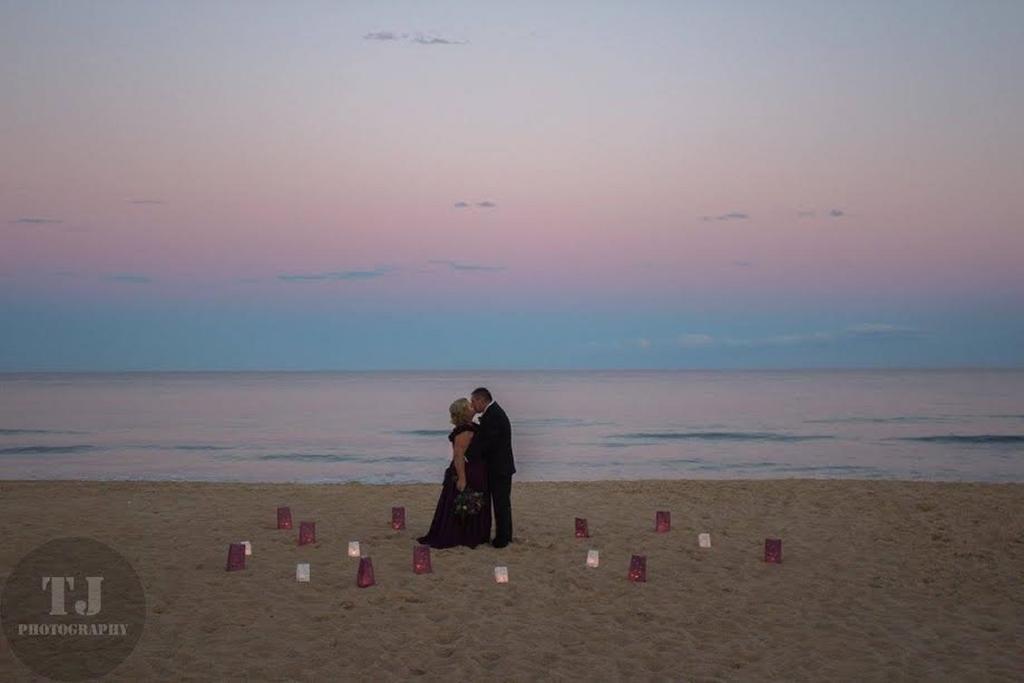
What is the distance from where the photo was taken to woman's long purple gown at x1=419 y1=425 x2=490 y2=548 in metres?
11.0

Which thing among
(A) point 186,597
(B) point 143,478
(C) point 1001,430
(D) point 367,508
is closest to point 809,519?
(D) point 367,508

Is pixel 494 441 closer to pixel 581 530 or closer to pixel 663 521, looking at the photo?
pixel 581 530

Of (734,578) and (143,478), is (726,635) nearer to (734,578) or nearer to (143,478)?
(734,578)

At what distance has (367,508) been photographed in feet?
47.3

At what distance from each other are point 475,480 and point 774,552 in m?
3.64

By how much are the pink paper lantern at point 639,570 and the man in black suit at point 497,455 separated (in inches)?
75.7

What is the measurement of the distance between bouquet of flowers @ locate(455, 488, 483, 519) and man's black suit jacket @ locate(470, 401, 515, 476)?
0.42 m

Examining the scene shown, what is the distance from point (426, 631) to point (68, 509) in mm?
9066

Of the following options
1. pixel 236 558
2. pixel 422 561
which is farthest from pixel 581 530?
pixel 236 558

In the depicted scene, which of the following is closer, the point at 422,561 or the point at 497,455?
the point at 422,561

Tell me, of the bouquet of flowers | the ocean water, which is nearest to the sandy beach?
the bouquet of flowers

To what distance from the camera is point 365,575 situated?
368 inches

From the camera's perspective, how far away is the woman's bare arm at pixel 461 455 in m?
10.8
